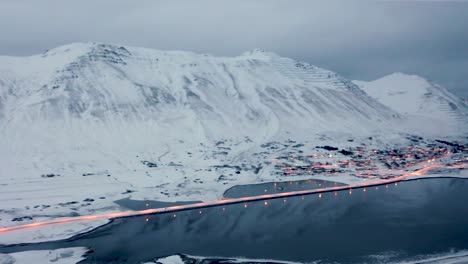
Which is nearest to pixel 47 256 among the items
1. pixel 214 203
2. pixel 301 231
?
pixel 214 203

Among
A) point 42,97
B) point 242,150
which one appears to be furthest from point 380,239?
point 42,97

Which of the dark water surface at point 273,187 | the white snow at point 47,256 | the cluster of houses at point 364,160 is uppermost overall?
the cluster of houses at point 364,160

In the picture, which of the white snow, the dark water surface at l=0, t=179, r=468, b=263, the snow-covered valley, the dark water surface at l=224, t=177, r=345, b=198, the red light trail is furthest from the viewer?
the dark water surface at l=224, t=177, r=345, b=198

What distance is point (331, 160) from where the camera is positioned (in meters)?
136

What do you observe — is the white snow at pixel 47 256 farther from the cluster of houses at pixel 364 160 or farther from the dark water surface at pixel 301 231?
the cluster of houses at pixel 364 160

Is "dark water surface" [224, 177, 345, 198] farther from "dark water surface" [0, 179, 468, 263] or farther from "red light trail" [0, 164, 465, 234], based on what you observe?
"dark water surface" [0, 179, 468, 263]

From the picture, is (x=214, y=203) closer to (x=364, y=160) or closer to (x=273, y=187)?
(x=273, y=187)

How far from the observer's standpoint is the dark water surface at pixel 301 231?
56906 millimetres

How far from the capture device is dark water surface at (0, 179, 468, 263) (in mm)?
56906

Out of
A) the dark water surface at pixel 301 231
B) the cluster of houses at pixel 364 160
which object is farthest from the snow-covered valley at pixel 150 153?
the dark water surface at pixel 301 231

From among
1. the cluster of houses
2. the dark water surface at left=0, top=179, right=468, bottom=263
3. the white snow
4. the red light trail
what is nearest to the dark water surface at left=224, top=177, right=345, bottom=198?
the red light trail

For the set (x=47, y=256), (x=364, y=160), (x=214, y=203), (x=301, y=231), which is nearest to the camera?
(x=47, y=256)

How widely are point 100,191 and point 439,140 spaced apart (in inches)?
5927

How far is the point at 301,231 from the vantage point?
67125 millimetres
